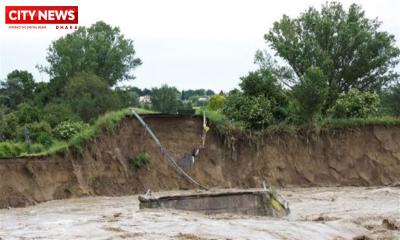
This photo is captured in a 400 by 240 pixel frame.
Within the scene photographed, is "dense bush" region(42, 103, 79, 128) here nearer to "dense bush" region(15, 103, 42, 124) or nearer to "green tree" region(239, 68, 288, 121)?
"dense bush" region(15, 103, 42, 124)

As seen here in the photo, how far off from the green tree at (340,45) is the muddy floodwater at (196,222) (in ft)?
71.2

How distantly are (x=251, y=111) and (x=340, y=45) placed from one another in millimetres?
16722

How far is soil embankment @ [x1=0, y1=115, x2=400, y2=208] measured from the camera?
2566 centimetres

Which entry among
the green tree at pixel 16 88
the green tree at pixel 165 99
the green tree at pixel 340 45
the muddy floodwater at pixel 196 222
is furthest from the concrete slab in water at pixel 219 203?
the green tree at pixel 165 99

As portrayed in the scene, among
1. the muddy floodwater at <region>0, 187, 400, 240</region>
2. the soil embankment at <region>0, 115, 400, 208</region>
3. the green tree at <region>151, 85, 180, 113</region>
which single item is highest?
the green tree at <region>151, 85, 180, 113</region>

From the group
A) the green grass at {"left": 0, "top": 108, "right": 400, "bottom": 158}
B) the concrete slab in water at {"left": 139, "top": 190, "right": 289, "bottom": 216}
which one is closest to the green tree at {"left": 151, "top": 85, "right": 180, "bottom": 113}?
the green grass at {"left": 0, "top": 108, "right": 400, "bottom": 158}

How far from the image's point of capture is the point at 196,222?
601 inches

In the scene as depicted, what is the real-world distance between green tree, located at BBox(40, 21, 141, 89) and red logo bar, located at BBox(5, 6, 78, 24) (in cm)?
4547

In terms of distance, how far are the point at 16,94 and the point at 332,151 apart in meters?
46.3

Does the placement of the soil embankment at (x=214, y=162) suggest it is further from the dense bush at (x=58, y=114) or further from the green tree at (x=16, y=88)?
the green tree at (x=16, y=88)

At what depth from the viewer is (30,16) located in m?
20.2

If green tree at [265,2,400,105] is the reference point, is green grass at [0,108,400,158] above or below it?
below

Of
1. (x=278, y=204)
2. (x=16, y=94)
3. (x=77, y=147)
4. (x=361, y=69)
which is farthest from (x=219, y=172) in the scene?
(x=16, y=94)

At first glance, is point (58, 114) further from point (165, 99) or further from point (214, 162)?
point (165, 99)
